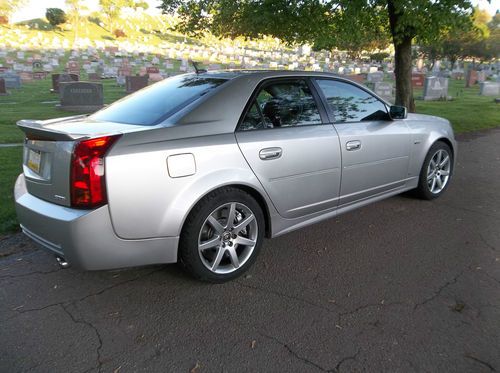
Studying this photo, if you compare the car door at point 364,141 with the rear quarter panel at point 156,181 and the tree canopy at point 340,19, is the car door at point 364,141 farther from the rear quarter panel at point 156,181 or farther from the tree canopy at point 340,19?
the tree canopy at point 340,19

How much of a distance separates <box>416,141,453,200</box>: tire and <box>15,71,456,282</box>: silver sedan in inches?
34.3

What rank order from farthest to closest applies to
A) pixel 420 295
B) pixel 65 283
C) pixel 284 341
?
pixel 65 283 < pixel 420 295 < pixel 284 341

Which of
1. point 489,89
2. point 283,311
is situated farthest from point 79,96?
point 489,89

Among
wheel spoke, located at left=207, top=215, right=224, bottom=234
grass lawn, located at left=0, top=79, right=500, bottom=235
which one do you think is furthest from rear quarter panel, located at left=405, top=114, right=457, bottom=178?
grass lawn, located at left=0, top=79, right=500, bottom=235

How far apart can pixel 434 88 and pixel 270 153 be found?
19.0 metres

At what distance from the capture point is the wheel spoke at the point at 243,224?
3311mm

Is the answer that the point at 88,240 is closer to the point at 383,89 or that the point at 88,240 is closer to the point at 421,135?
the point at 421,135

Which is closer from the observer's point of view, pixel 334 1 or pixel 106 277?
pixel 106 277

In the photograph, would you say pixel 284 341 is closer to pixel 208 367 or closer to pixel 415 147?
pixel 208 367

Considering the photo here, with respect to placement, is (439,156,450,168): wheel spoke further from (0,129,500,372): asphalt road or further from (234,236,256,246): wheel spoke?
(234,236,256,246): wheel spoke

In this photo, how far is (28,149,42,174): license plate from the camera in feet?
9.99

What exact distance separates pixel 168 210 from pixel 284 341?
1122 mm

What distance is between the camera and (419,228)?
443 centimetres

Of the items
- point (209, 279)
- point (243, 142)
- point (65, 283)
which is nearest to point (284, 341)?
point (209, 279)
